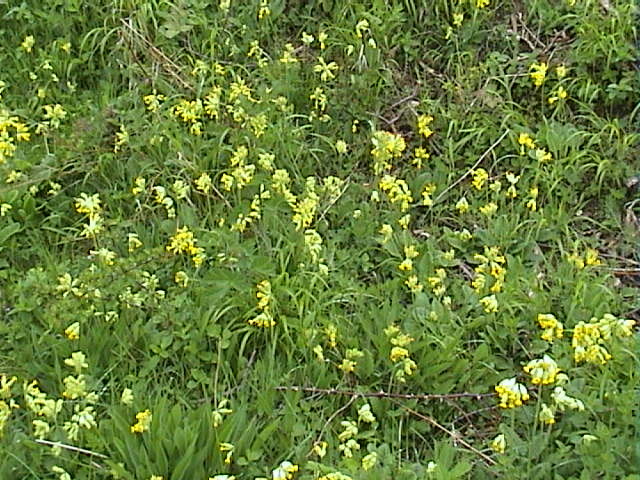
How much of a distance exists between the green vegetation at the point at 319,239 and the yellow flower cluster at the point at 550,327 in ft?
0.04

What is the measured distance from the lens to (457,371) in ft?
9.45

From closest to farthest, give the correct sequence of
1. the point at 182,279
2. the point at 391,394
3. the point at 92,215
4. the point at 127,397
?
1. the point at 127,397
2. the point at 391,394
3. the point at 182,279
4. the point at 92,215

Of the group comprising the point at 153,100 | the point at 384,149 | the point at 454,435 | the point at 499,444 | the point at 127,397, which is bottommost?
the point at 454,435

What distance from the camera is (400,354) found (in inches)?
111

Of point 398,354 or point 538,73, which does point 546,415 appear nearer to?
point 398,354

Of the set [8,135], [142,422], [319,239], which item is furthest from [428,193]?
[8,135]

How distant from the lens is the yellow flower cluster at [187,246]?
3.13 meters

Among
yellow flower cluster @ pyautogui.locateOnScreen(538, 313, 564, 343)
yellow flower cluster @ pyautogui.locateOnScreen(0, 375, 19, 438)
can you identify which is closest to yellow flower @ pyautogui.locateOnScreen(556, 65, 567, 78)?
yellow flower cluster @ pyautogui.locateOnScreen(538, 313, 564, 343)

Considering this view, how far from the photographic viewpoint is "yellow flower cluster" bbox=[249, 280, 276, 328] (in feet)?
9.53

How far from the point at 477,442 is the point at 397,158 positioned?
4.53 feet

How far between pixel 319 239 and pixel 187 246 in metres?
0.44

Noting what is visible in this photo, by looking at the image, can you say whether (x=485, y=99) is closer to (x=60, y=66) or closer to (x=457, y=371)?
(x=457, y=371)

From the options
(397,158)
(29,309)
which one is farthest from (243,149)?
(29,309)

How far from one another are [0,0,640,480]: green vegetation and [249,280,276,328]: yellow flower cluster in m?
0.03
